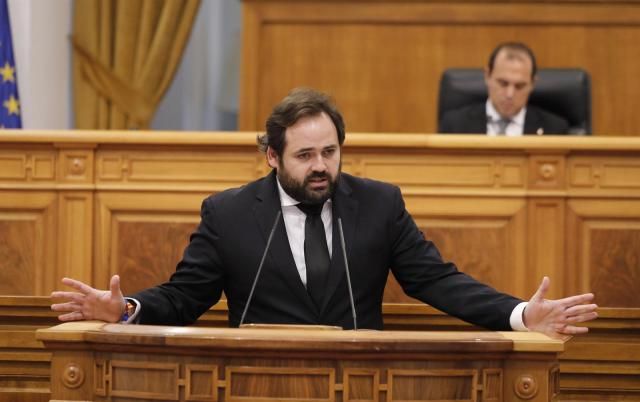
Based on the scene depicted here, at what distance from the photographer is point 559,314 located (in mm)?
2805

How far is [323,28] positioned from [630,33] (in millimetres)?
1762

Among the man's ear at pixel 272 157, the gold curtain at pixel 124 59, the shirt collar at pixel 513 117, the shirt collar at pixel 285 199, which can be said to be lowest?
the shirt collar at pixel 285 199

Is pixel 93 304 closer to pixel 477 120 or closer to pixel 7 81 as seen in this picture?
pixel 477 120

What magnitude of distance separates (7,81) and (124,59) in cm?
88

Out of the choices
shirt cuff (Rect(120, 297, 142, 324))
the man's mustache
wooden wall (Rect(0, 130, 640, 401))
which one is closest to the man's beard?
the man's mustache

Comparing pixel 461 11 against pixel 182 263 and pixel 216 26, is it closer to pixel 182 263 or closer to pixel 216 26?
pixel 216 26

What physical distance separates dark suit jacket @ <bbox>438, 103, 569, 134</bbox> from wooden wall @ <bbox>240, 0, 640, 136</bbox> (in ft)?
3.61

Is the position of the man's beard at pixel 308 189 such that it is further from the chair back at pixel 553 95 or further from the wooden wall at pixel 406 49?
the wooden wall at pixel 406 49

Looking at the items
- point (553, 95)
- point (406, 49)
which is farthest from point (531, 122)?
point (406, 49)

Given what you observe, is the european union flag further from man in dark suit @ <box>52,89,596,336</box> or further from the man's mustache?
the man's mustache

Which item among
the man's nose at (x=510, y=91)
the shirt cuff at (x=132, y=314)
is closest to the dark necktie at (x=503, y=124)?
the man's nose at (x=510, y=91)

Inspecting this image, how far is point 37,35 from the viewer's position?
21.2 feet

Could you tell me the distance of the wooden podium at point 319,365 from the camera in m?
2.43

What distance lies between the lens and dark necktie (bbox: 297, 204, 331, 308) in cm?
315
